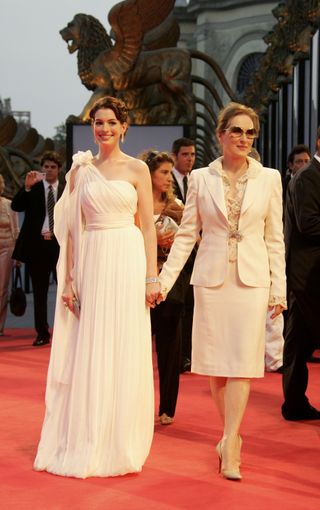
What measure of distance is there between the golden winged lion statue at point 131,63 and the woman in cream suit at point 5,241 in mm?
5381

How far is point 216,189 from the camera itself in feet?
19.7

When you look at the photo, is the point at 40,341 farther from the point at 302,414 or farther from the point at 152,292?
the point at 152,292

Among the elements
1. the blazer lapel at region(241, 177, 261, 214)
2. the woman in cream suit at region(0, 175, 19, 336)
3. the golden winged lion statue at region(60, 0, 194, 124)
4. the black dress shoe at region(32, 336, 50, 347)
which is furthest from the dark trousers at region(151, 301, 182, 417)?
the golden winged lion statue at region(60, 0, 194, 124)

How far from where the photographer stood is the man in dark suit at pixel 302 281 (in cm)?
732

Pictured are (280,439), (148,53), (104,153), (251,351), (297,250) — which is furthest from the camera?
(148,53)

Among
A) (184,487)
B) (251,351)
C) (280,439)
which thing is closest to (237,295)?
(251,351)

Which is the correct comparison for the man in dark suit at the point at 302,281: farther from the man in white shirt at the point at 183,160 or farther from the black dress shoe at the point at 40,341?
the black dress shoe at the point at 40,341

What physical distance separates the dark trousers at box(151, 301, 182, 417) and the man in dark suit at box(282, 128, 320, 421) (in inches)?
28.0

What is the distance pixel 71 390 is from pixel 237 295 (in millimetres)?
988

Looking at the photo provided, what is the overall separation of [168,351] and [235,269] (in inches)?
73.7

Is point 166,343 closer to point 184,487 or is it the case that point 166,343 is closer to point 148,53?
point 184,487

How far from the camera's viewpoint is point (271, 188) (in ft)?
19.8

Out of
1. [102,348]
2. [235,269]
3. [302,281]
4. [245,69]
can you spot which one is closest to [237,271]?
[235,269]

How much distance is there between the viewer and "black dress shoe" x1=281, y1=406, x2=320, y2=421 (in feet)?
25.2
